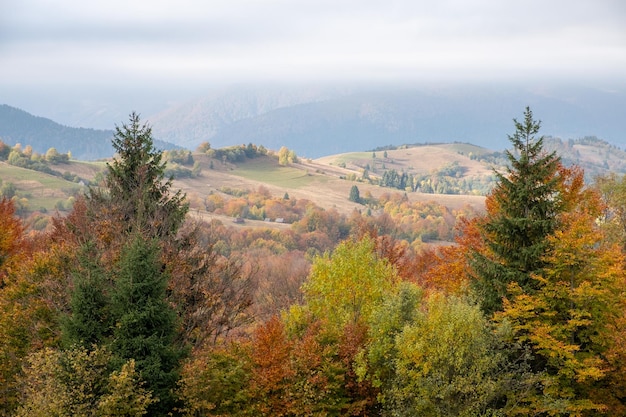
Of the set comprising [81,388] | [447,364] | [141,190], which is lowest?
[81,388]

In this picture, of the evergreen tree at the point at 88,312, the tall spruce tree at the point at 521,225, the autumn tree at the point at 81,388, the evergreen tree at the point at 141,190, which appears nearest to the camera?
the autumn tree at the point at 81,388

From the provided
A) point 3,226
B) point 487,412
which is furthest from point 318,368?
point 3,226

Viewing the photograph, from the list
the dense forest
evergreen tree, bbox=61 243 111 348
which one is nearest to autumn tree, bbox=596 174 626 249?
the dense forest

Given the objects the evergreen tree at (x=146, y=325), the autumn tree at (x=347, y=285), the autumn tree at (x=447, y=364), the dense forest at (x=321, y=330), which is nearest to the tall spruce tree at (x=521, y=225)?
the dense forest at (x=321, y=330)

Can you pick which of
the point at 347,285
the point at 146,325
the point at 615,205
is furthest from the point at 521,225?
the point at 615,205

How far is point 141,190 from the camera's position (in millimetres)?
40406

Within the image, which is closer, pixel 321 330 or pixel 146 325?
pixel 146 325

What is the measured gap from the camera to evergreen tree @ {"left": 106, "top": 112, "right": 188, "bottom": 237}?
39.8 meters

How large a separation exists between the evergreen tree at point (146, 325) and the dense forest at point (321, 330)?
11cm

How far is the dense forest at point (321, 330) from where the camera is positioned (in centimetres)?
3039

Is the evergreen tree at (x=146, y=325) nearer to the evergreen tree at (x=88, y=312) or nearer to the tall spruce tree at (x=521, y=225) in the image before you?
the evergreen tree at (x=88, y=312)

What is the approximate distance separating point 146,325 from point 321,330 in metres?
10.1

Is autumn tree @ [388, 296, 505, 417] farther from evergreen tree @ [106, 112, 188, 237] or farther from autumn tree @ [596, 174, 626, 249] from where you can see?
autumn tree @ [596, 174, 626, 249]

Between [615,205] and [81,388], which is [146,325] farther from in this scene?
[615,205]
